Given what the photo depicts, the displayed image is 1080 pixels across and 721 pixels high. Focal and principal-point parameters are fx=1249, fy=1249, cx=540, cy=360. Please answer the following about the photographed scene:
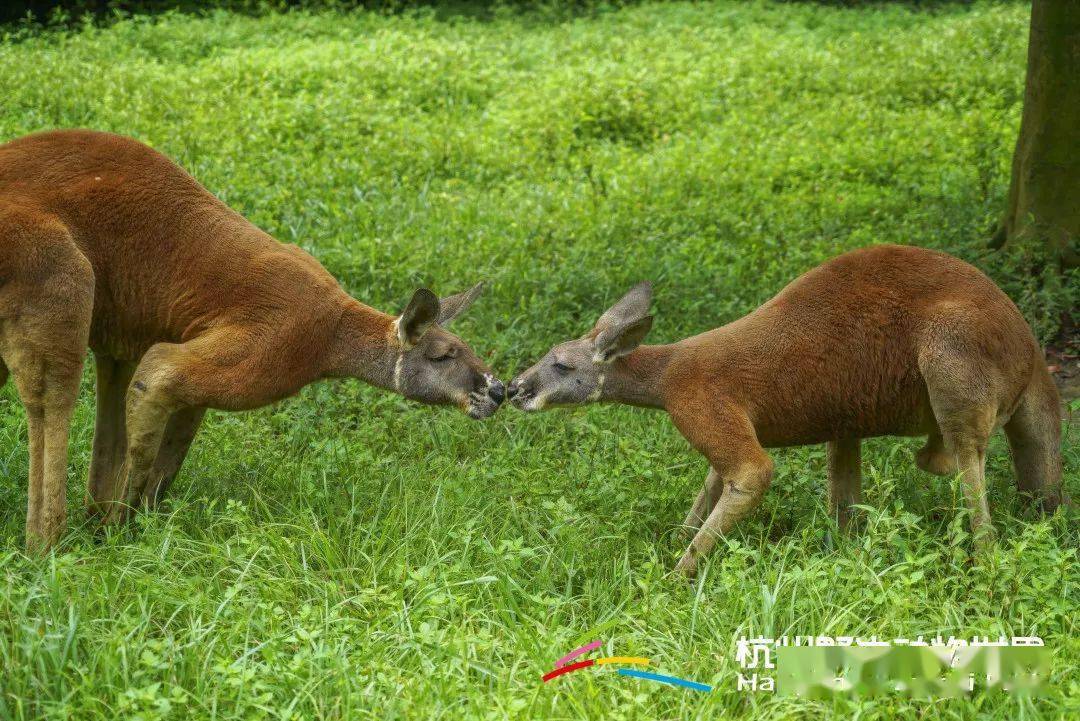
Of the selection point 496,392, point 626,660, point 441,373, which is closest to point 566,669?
point 626,660

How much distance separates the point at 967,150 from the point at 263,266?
766cm

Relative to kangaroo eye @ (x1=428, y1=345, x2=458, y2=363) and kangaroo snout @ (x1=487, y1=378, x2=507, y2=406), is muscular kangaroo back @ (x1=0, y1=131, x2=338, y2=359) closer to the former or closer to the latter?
kangaroo eye @ (x1=428, y1=345, x2=458, y2=363)

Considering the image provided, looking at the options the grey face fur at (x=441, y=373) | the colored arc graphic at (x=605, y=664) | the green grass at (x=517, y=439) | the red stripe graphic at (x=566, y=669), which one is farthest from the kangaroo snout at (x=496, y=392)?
the red stripe graphic at (x=566, y=669)

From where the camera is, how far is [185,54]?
588 inches

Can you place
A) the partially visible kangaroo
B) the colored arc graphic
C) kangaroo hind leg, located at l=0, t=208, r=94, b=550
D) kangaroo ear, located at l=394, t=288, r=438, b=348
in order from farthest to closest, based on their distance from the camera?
kangaroo ear, located at l=394, t=288, r=438, b=348, the partially visible kangaroo, kangaroo hind leg, located at l=0, t=208, r=94, b=550, the colored arc graphic

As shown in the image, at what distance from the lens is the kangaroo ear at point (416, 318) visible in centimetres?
593

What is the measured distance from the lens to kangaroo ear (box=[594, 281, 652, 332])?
245 inches

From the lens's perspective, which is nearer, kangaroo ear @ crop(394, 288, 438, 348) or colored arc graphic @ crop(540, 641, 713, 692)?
colored arc graphic @ crop(540, 641, 713, 692)

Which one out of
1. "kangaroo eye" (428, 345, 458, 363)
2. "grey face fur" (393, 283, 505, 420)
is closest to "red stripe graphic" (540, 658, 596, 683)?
"grey face fur" (393, 283, 505, 420)

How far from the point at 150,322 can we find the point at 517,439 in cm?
224

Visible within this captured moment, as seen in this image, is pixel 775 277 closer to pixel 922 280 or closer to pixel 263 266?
pixel 922 280

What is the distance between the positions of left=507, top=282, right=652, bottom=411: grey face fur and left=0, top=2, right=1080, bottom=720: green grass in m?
0.49

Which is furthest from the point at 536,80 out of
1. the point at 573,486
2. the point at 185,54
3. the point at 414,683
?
the point at 414,683

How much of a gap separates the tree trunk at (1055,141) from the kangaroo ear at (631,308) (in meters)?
3.96
